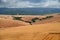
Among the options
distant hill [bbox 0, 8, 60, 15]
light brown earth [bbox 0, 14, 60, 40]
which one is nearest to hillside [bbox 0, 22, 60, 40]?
light brown earth [bbox 0, 14, 60, 40]

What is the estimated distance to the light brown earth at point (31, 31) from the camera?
340 centimetres

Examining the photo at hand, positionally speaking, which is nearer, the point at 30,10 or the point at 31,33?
the point at 31,33

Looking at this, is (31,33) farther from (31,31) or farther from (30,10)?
(30,10)

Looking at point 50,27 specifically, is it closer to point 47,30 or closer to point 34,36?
point 47,30

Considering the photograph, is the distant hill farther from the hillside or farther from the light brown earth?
the hillside

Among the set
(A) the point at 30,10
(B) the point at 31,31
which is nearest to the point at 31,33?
(B) the point at 31,31

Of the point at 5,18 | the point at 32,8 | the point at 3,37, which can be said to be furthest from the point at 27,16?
the point at 3,37

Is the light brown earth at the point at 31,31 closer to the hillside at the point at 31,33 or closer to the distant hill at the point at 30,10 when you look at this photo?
the hillside at the point at 31,33

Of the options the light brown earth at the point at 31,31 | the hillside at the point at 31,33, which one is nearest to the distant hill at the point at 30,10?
the light brown earth at the point at 31,31

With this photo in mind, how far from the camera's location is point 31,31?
11.4 feet

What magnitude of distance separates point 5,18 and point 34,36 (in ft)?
2.72

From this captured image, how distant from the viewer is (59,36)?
3430mm

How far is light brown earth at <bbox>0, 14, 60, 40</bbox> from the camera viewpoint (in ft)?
11.1

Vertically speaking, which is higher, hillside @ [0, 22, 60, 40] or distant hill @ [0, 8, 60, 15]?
distant hill @ [0, 8, 60, 15]
